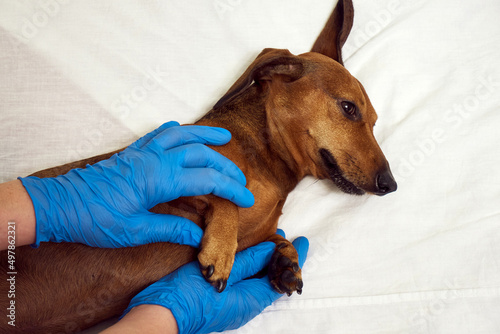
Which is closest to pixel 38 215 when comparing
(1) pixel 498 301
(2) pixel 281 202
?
(2) pixel 281 202

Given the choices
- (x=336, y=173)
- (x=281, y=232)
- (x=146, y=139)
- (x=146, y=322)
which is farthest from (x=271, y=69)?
(x=146, y=322)

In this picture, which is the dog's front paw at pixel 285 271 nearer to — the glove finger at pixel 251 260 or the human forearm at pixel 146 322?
the glove finger at pixel 251 260

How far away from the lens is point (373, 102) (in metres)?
2.86

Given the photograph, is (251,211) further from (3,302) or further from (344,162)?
(3,302)

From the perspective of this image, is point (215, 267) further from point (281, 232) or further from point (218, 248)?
point (281, 232)

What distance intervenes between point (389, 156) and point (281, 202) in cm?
89

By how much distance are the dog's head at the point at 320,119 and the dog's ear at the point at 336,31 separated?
0.36 m

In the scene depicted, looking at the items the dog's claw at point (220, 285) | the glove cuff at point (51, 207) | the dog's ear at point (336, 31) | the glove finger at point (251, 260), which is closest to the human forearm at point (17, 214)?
the glove cuff at point (51, 207)

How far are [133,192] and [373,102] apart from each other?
1.85m

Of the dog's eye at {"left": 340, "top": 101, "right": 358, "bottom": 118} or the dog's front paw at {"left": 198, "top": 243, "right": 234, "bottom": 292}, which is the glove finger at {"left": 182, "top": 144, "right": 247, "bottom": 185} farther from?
the dog's eye at {"left": 340, "top": 101, "right": 358, "bottom": 118}

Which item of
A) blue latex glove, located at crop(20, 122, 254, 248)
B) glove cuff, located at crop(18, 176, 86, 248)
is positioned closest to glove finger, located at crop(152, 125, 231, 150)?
blue latex glove, located at crop(20, 122, 254, 248)

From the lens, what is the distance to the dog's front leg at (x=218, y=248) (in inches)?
76.3

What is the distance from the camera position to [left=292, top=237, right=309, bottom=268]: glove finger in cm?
243

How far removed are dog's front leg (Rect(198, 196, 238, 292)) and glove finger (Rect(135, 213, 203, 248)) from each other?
0.07 meters
